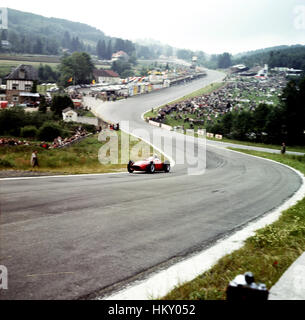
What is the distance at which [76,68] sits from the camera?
464ft

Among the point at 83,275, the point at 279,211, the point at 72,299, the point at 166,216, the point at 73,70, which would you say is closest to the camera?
the point at 72,299

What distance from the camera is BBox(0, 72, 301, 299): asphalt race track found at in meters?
4.53

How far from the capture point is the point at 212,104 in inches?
3369

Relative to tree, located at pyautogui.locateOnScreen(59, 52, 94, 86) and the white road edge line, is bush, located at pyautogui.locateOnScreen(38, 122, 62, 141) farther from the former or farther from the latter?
tree, located at pyautogui.locateOnScreen(59, 52, 94, 86)

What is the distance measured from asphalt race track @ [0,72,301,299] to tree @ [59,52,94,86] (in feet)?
440

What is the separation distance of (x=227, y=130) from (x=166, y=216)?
188ft

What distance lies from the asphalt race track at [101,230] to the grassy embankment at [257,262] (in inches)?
30.2

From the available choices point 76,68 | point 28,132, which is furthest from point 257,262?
point 76,68

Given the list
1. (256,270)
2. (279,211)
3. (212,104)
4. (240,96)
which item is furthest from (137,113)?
(256,270)

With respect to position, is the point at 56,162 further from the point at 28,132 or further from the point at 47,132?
the point at 28,132

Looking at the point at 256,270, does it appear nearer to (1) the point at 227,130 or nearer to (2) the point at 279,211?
(2) the point at 279,211

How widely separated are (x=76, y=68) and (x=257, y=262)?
146 m
